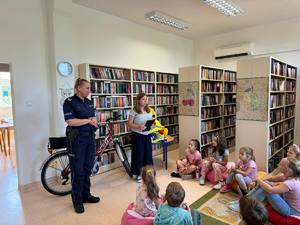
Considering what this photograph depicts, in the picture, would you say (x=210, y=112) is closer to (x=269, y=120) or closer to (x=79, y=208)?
(x=269, y=120)

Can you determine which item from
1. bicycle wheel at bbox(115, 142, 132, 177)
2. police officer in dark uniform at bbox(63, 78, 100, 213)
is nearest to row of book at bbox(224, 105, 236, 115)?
bicycle wheel at bbox(115, 142, 132, 177)

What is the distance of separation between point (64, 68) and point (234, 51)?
4086 mm

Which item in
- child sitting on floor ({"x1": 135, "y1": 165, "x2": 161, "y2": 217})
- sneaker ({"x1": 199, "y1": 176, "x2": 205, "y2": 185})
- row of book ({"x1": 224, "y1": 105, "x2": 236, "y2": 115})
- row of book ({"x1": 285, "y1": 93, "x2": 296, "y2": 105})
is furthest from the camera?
row of book ({"x1": 224, "y1": 105, "x2": 236, "y2": 115})

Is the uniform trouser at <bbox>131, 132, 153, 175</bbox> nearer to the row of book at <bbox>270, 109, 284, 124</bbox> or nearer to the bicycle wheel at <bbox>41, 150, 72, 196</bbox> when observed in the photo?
the bicycle wheel at <bbox>41, 150, 72, 196</bbox>

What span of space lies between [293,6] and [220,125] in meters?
2.74

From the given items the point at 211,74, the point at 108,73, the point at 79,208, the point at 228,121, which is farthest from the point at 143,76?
the point at 79,208

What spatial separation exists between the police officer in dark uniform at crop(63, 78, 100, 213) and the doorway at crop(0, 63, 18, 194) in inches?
57.0

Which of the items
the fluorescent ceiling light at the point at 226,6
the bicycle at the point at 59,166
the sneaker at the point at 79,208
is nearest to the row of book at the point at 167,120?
the bicycle at the point at 59,166

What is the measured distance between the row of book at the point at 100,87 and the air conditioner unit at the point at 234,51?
3.28m

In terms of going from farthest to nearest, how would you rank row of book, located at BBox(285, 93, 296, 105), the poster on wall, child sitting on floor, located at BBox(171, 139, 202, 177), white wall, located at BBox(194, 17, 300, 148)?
white wall, located at BBox(194, 17, 300, 148) < row of book, located at BBox(285, 93, 296, 105) < the poster on wall < child sitting on floor, located at BBox(171, 139, 202, 177)

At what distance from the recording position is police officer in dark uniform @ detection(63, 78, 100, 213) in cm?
255

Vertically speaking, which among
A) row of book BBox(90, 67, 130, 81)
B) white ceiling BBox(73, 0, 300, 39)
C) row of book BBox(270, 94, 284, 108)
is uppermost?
white ceiling BBox(73, 0, 300, 39)

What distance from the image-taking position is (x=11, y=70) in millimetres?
3127

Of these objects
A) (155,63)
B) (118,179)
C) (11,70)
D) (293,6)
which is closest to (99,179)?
(118,179)
